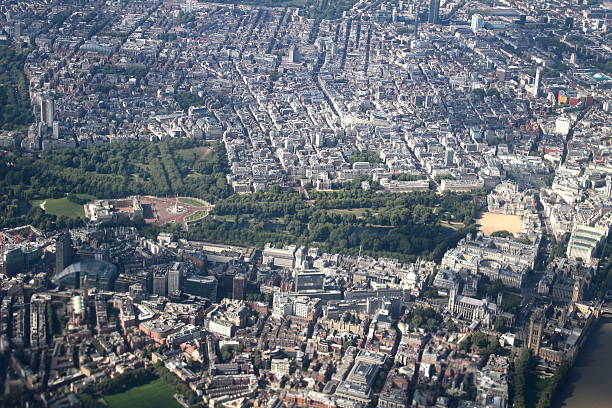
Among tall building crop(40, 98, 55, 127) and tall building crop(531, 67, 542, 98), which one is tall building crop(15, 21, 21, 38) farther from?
tall building crop(531, 67, 542, 98)

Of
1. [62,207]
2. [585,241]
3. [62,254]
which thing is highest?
[585,241]

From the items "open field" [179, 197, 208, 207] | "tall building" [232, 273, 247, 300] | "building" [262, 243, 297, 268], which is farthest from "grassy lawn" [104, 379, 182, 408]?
"open field" [179, 197, 208, 207]

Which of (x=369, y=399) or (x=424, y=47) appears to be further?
(x=424, y=47)

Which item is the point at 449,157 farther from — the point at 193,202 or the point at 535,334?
the point at 535,334

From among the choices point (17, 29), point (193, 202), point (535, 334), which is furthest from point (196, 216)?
point (17, 29)

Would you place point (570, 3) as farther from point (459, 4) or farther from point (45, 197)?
point (45, 197)

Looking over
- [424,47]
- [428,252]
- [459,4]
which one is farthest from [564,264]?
[459,4]

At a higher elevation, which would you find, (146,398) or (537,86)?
(537,86)
